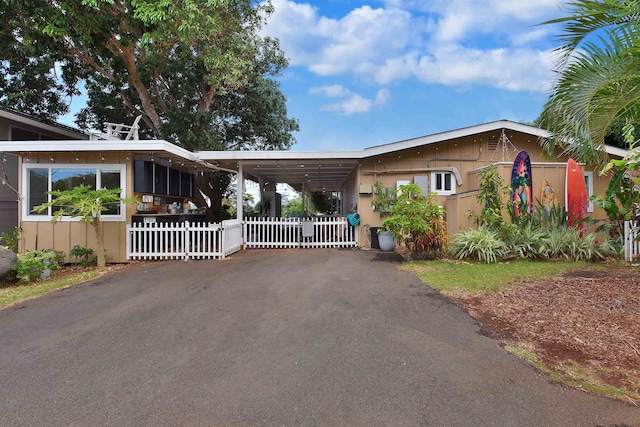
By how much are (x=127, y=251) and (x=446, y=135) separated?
29.7 feet

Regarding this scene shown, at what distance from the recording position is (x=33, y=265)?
665 cm

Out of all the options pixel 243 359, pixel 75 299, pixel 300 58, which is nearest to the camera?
pixel 243 359

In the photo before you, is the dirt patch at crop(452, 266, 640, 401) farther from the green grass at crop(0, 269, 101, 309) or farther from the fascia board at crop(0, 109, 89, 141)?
the fascia board at crop(0, 109, 89, 141)

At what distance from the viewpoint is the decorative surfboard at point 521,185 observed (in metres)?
8.59

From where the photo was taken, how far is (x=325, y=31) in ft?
50.8

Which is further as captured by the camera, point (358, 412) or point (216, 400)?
point (216, 400)

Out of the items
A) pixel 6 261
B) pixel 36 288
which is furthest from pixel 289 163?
pixel 6 261

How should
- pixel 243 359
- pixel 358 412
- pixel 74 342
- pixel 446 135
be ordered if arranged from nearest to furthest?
1. pixel 358 412
2. pixel 243 359
3. pixel 74 342
4. pixel 446 135

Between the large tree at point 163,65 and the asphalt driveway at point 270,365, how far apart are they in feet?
27.3

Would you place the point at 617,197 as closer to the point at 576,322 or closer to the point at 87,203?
the point at 576,322

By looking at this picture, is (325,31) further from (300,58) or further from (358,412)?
(358,412)

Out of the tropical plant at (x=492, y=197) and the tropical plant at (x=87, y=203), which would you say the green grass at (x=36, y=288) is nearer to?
the tropical plant at (x=87, y=203)

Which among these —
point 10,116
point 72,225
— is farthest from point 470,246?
point 10,116

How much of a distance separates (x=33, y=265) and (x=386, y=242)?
800cm
